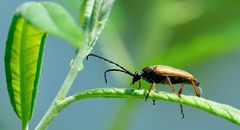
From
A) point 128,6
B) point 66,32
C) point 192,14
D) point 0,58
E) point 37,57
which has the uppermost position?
point 66,32

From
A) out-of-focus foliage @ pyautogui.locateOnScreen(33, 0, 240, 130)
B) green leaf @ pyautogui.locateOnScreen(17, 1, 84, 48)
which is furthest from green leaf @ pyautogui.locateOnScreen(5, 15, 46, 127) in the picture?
out-of-focus foliage @ pyautogui.locateOnScreen(33, 0, 240, 130)

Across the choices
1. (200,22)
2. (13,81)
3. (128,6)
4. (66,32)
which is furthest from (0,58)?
(66,32)

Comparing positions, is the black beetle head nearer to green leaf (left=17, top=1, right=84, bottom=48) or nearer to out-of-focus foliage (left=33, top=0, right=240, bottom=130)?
out-of-focus foliage (left=33, top=0, right=240, bottom=130)

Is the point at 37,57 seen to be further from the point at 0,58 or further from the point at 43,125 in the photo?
the point at 0,58

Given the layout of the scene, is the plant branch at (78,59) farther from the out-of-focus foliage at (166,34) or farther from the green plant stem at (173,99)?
the out-of-focus foliage at (166,34)

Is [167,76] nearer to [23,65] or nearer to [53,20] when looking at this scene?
[23,65]

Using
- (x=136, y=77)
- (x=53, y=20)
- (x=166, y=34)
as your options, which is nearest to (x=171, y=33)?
(x=166, y=34)

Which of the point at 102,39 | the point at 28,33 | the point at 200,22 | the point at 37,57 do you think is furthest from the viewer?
the point at 200,22
